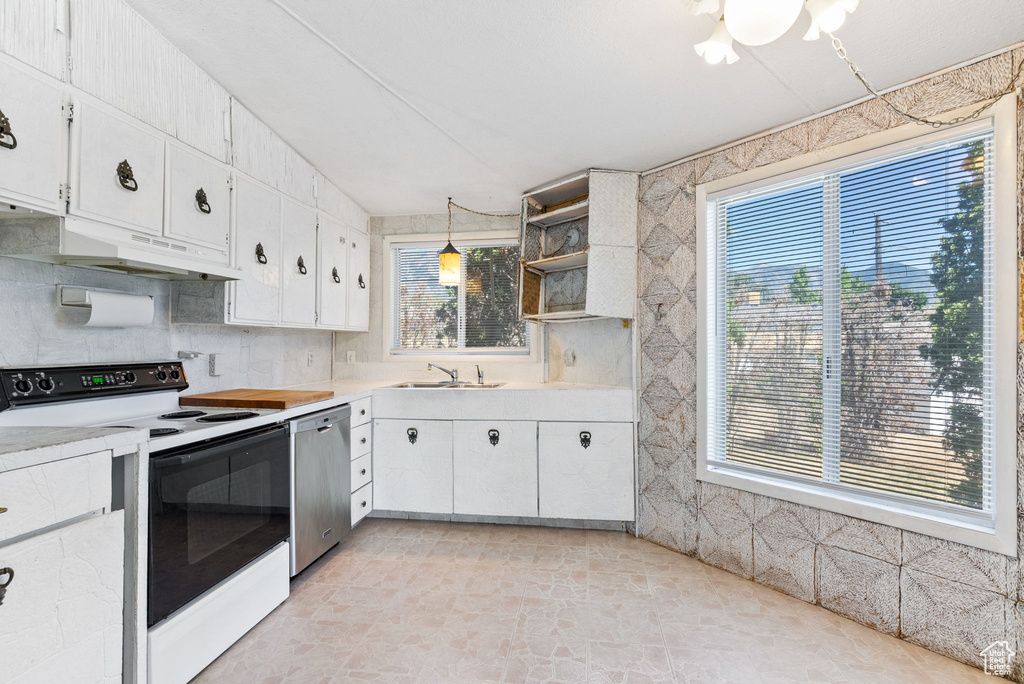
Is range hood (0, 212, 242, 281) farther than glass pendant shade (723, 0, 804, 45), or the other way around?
range hood (0, 212, 242, 281)

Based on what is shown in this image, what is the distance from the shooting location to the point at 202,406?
2402 millimetres

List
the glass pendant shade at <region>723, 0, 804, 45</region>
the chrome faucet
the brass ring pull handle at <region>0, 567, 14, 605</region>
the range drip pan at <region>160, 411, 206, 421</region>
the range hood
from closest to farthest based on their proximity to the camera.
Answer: the brass ring pull handle at <region>0, 567, 14, 605</region> < the glass pendant shade at <region>723, 0, 804, 45</region> < the range hood < the range drip pan at <region>160, 411, 206, 421</region> < the chrome faucet

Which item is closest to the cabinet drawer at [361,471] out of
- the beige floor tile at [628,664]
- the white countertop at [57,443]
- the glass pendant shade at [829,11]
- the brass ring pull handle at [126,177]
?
the white countertop at [57,443]

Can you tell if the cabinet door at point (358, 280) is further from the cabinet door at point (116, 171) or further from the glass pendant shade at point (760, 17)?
the glass pendant shade at point (760, 17)

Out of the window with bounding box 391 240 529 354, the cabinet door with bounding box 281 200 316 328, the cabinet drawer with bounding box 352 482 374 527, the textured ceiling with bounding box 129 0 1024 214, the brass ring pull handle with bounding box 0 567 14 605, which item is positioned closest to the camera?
the brass ring pull handle with bounding box 0 567 14 605

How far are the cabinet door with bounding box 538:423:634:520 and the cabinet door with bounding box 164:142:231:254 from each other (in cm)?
217

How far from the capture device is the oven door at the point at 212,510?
1604mm

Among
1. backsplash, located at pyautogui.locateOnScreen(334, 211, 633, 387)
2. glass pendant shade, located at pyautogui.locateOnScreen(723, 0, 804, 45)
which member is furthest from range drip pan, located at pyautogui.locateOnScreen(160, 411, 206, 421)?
glass pendant shade, located at pyautogui.locateOnScreen(723, 0, 804, 45)

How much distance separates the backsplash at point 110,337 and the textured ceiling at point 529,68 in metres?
1.03

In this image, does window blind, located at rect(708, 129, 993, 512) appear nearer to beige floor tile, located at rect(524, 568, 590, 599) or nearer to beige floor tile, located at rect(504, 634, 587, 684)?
beige floor tile, located at rect(524, 568, 590, 599)

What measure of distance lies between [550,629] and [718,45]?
2396mm

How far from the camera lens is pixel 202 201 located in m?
2.11

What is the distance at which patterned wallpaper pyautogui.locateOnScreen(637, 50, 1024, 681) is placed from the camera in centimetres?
188

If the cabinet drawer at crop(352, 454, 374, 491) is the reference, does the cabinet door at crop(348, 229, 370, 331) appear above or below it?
above
